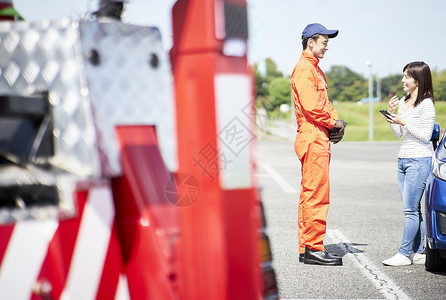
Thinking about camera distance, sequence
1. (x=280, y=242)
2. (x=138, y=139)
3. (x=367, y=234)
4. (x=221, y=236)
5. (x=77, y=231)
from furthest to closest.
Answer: (x=367, y=234), (x=280, y=242), (x=138, y=139), (x=77, y=231), (x=221, y=236)

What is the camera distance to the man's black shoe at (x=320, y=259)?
5543mm

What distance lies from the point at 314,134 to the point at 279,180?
7.83 metres

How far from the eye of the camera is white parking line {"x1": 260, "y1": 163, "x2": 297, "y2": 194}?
11398 mm

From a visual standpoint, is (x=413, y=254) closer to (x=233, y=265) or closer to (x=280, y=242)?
(x=280, y=242)

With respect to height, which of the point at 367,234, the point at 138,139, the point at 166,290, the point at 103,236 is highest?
the point at 138,139

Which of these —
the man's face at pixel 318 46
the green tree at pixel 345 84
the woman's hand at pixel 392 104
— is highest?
the man's face at pixel 318 46

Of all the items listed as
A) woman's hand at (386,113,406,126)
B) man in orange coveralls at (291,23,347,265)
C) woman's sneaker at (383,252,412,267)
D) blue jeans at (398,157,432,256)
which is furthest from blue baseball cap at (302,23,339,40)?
woman's sneaker at (383,252,412,267)

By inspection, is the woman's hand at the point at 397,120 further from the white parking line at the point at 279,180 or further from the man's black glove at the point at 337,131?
the white parking line at the point at 279,180

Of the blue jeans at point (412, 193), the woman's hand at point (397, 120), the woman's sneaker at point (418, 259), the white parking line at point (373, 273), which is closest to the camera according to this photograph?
Result: the white parking line at point (373, 273)

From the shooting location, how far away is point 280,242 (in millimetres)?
6672

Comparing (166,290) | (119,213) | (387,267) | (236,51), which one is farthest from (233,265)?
(387,267)

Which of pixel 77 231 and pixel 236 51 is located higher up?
pixel 236 51

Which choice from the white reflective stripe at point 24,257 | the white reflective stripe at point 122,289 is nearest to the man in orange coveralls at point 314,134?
the white reflective stripe at point 122,289

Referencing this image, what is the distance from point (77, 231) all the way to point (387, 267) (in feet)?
14.9
